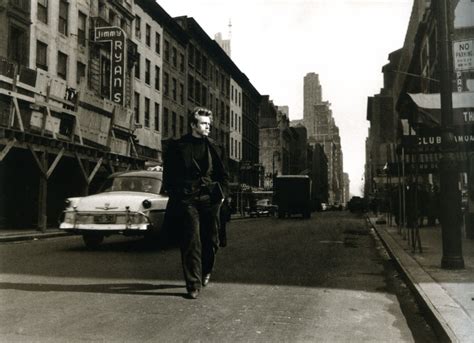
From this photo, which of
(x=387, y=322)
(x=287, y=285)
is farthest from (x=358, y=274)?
(x=387, y=322)

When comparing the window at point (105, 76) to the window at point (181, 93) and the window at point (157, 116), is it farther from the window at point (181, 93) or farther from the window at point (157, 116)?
the window at point (181, 93)

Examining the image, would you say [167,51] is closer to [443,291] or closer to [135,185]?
[135,185]

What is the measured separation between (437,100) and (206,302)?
6839mm

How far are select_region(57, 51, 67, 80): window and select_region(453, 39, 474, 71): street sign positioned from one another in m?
22.0

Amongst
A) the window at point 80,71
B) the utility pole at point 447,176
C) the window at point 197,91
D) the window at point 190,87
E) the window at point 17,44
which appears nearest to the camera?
the utility pole at point 447,176

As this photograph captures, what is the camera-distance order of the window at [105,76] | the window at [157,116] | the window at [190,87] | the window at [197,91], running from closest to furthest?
the window at [105,76]
the window at [157,116]
the window at [190,87]
the window at [197,91]

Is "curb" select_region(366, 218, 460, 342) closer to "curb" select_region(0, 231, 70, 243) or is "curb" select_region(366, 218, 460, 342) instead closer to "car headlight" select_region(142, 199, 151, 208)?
"car headlight" select_region(142, 199, 151, 208)

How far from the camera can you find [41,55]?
25.0 metres

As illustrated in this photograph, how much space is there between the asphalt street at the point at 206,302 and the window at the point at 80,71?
20.3 metres

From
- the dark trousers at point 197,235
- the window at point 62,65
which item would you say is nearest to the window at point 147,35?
the window at point 62,65

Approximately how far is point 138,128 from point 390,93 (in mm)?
97910

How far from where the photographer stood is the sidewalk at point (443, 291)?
4.29m

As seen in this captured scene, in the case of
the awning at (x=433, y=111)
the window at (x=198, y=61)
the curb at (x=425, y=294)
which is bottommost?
the curb at (x=425, y=294)

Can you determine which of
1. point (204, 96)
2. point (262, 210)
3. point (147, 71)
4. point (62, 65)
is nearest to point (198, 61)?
point (204, 96)
